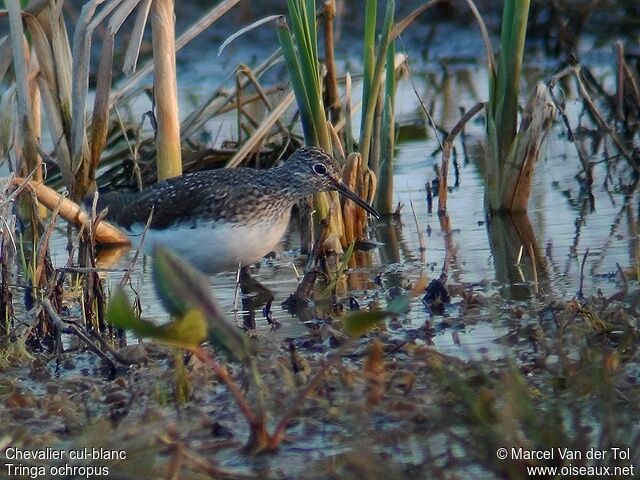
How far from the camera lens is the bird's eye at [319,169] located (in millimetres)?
6465

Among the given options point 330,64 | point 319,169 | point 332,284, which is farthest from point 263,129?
point 332,284

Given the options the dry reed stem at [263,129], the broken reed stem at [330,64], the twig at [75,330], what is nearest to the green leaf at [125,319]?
the twig at [75,330]

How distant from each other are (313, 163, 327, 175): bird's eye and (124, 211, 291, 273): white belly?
499 mm

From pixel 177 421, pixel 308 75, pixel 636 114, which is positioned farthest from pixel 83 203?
pixel 636 114

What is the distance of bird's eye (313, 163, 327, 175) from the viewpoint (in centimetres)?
646

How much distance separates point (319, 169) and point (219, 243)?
815 mm

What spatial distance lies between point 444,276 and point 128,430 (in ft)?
7.06

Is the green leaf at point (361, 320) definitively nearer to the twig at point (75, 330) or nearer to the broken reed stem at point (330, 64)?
the twig at point (75, 330)

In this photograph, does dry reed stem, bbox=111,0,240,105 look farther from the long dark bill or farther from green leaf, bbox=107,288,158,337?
green leaf, bbox=107,288,158,337

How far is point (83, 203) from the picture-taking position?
675 centimetres

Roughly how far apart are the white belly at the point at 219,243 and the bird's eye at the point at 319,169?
0.50 meters

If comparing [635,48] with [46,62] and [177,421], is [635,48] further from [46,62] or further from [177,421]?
[177,421]

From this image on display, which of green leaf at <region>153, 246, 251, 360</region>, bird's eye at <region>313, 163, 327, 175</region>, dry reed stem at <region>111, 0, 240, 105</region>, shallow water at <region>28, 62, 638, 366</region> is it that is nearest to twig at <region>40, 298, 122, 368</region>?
shallow water at <region>28, 62, 638, 366</region>

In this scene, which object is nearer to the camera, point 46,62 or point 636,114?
point 46,62
